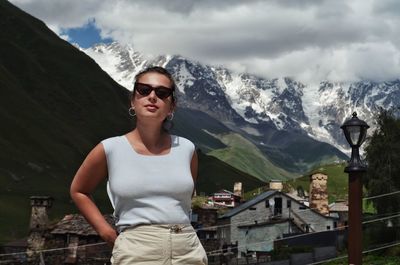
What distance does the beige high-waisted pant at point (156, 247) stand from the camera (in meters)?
5.18

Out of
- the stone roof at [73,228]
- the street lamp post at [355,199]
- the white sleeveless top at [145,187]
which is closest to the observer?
the white sleeveless top at [145,187]

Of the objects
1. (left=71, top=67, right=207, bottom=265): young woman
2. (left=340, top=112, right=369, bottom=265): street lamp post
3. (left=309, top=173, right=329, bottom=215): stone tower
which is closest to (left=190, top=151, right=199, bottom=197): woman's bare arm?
(left=71, top=67, right=207, bottom=265): young woman

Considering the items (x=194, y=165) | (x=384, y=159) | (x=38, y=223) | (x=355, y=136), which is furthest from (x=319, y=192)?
(x=194, y=165)

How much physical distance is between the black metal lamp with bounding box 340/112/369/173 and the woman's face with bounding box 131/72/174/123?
5995 mm

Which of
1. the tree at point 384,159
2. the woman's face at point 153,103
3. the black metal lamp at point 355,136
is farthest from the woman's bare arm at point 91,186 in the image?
the tree at point 384,159

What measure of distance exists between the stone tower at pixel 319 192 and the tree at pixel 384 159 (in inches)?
291

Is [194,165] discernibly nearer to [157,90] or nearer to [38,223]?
[157,90]

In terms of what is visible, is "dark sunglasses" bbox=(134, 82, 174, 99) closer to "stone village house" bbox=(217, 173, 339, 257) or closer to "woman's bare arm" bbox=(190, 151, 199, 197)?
"woman's bare arm" bbox=(190, 151, 199, 197)

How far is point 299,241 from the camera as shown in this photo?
5862 cm

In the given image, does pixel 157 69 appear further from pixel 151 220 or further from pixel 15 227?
pixel 15 227

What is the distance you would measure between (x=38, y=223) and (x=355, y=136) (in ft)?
104

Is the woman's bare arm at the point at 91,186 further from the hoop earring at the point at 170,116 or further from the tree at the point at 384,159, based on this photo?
the tree at the point at 384,159

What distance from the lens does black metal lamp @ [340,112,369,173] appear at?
11.0 meters

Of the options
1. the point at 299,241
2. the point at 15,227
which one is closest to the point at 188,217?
the point at 299,241
